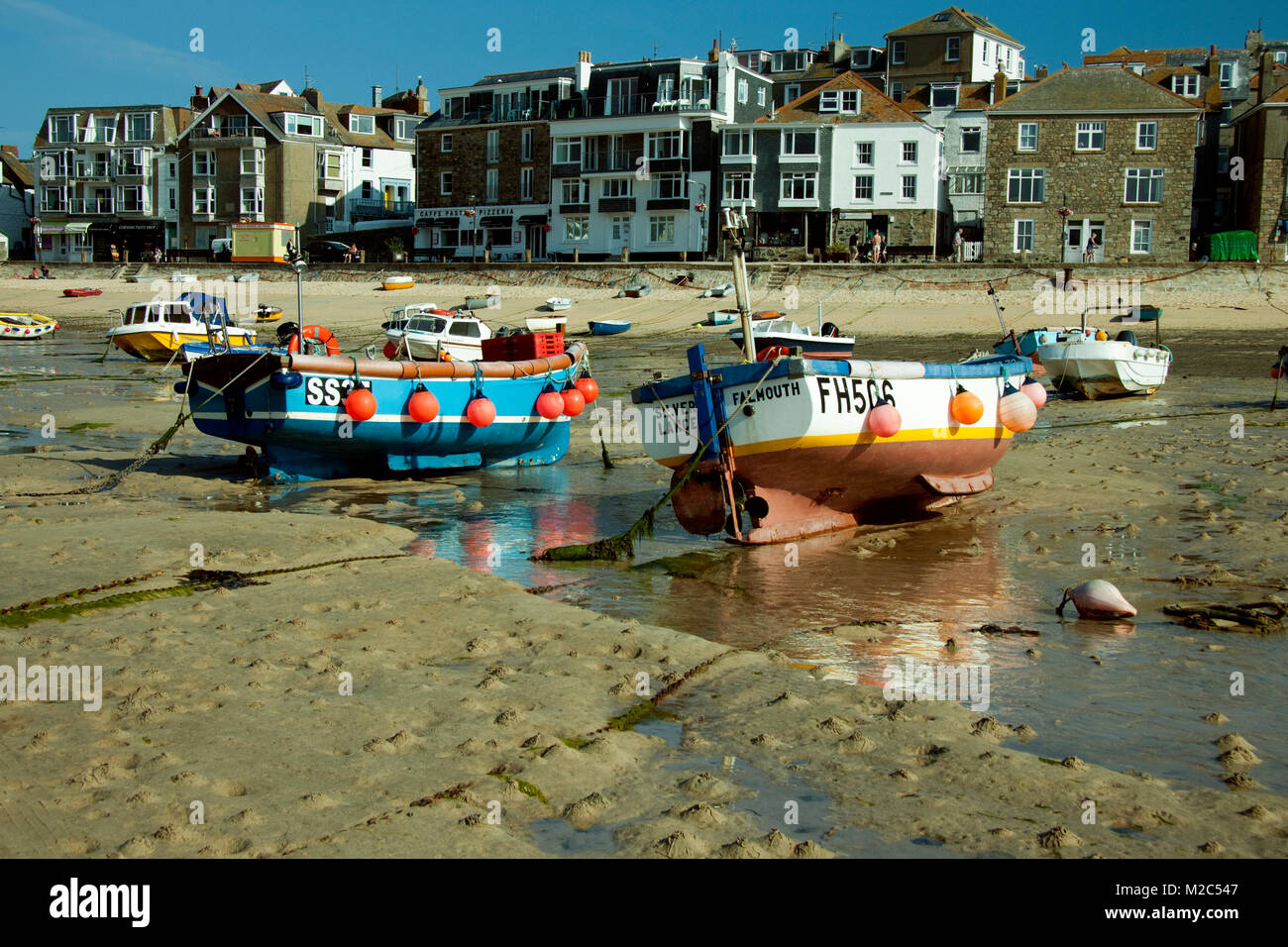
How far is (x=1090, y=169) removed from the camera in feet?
164

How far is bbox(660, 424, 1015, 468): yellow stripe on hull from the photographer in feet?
37.3

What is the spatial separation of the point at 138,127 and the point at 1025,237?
55.7 m

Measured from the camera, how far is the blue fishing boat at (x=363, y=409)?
15.0 meters

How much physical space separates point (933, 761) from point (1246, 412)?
16.0 m

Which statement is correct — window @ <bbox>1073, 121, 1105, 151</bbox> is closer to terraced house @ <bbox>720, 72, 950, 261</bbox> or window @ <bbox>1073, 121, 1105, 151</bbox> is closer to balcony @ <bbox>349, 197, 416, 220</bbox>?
terraced house @ <bbox>720, 72, 950, 261</bbox>

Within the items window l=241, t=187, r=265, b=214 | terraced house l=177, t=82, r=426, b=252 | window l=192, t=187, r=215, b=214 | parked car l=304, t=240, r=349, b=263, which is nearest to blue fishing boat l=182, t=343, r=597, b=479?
parked car l=304, t=240, r=349, b=263

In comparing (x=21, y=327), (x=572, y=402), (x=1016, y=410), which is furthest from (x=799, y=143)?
(x=1016, y=410)

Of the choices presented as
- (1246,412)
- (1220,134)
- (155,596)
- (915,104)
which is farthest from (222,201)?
(155,596)

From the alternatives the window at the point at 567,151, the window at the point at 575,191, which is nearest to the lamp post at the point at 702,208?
the window at the point at 575,191

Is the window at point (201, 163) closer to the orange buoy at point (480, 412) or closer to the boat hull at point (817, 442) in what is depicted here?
the orange buoy at point (480, 412)

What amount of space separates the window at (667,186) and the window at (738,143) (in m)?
A: 2.57

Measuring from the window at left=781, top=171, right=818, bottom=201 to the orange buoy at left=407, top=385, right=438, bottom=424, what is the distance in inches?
1691

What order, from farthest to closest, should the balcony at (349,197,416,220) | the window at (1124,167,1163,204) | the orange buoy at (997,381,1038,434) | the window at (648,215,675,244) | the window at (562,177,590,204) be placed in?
the balcony at (349,197,416,220), the window at (562,177,590,204), the window at (648,215,675,244), the window at (1124,167,1163,204), the orange buoy at (997,381,1038,434)

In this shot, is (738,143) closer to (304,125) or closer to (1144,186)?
(1144,186)
